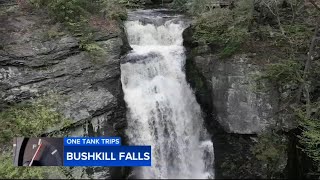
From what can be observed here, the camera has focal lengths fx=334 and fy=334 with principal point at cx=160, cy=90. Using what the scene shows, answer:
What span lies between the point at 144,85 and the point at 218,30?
3749mm

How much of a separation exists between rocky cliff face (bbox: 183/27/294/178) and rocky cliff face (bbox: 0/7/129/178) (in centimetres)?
335

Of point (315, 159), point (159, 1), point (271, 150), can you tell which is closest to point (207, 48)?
point (271, 150)

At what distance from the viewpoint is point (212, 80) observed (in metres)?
12.5

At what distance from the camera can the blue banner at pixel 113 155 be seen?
839 centimetres

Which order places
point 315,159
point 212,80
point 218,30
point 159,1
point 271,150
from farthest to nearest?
point 159,1, point 218,30, point 212,80, point 271,150, point 315,159

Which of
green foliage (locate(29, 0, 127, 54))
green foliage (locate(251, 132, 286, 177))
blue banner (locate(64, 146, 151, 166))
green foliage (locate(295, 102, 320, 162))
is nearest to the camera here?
blue banner (locate(64, 146, 151, 166))

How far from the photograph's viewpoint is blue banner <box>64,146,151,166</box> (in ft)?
27.5

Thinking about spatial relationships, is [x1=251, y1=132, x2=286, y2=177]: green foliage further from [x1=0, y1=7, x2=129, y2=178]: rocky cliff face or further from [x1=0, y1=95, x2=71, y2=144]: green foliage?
[x1=0, y1=95, x2=71, y2=144]: green foliage

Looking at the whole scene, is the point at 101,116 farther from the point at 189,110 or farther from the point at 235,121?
the point at 235,121

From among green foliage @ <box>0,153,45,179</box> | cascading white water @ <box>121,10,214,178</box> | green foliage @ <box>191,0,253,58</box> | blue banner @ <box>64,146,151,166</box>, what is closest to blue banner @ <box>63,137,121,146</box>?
blue banner @ <box>64,146,151,166</box>

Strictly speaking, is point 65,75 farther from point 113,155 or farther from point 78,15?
point 113,155

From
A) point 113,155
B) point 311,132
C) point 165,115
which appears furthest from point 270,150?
point 113,155

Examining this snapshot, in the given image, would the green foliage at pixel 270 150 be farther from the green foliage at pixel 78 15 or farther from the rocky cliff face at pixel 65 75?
the green foliage at pixel 78 15

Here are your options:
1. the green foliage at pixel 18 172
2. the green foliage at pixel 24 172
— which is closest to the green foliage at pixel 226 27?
the green foliage at pixel 24 172
